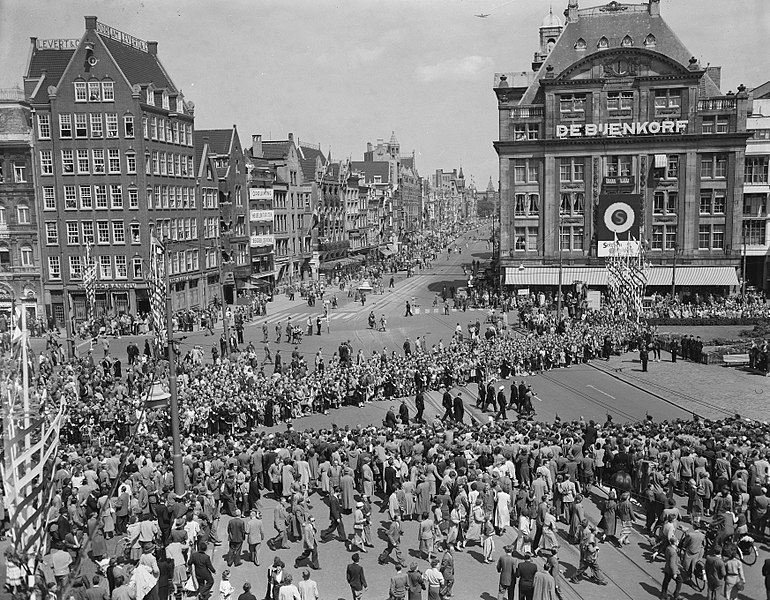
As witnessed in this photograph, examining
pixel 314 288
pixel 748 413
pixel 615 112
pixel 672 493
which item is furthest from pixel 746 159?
pixel 672 493

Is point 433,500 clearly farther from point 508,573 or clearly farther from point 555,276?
point 555,276

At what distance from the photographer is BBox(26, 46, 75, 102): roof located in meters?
61.5

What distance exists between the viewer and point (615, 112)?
69062mm

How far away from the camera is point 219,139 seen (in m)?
77.9

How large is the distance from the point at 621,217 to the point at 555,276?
796cm

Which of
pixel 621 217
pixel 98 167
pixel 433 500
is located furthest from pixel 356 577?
pixel 621 217

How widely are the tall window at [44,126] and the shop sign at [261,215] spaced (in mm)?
25613

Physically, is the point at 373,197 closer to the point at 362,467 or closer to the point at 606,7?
the point at 606,7

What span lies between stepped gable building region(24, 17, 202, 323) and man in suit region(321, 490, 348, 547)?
42245mm

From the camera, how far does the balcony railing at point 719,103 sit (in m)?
67.4

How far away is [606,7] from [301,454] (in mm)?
65190

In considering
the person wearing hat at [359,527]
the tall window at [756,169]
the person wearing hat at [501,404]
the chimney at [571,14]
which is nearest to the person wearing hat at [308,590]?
the person wearing hat at [359,527]

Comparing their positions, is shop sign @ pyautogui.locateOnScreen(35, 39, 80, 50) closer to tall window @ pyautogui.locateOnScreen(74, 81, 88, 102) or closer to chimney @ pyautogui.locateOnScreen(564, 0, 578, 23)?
tall window @ pyautogui.locateOnScreen(74, 81, 88, 102)

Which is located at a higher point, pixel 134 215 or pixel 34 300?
pixel 134 215
